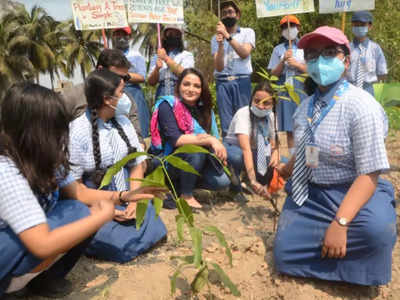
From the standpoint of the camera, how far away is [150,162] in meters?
3.60

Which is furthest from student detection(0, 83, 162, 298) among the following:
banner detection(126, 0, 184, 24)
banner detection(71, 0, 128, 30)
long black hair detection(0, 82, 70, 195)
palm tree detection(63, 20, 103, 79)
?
palm tree detection(63, 20, 103, 79)

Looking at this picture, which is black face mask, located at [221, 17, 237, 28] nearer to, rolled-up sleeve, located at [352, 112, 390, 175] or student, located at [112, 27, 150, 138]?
student, located at [112, 27, 150, 138]

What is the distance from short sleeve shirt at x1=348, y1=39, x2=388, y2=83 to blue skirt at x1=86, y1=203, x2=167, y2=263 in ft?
10.5

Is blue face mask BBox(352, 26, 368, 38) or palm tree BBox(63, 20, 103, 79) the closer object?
blue face mask BBox(352, 26, 368, 38)

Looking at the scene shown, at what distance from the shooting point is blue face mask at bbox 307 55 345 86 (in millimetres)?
2100

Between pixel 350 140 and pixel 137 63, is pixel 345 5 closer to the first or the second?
pixel 137 63

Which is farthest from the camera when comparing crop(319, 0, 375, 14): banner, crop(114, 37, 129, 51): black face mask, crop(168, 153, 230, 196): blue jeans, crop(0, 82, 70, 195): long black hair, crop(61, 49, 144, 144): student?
crop(114, 37, 129, 51): black face mask

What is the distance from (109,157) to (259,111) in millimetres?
1318

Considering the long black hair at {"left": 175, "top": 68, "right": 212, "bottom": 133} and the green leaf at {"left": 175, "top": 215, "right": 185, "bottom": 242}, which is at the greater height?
the long black hair at {"left": 175, "top": 68, "right": 212, "bottom": 133}

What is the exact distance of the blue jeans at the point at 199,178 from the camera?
3.44 metres

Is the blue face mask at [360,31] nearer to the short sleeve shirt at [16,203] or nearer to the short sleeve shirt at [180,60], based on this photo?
the short sleeve shirt at [180,60]

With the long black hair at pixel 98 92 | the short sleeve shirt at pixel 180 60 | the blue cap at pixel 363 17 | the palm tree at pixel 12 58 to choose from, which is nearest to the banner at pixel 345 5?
the blue cap at pixel 363 17

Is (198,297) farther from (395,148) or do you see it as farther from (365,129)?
(395,148)

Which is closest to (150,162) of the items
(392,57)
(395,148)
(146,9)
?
(146,9)
